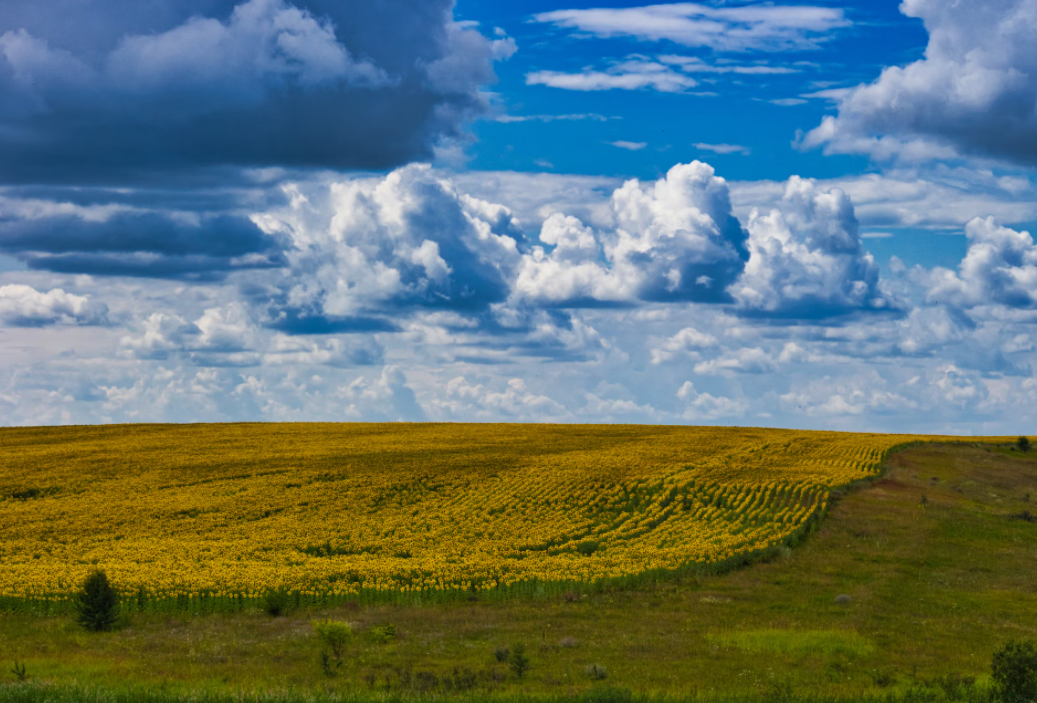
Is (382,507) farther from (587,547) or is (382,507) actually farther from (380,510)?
(587,547)

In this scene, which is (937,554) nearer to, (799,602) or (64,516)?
(799,602)

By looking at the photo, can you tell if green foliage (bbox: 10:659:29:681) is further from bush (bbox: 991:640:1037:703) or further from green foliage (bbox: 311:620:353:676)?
bush (bbox: 991:640:1037:703)

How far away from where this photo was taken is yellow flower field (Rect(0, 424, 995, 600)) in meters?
34.0

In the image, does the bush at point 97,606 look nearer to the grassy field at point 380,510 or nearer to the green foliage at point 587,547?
the grassy field at point 380,510

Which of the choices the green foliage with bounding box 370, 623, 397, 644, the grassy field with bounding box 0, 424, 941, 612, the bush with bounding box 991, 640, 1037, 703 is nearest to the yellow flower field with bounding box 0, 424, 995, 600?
the grassy field with bounding box 0, 424, 941, 612

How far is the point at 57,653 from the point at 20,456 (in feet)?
157

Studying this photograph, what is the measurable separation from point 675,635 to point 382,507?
1076 inches

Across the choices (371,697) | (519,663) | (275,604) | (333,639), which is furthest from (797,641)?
(275,604)

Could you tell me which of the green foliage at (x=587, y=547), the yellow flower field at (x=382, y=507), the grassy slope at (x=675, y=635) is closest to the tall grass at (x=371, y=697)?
the grassy slope at (x=675, y=635)

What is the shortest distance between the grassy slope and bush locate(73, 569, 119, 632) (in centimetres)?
69

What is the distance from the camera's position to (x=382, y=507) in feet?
167

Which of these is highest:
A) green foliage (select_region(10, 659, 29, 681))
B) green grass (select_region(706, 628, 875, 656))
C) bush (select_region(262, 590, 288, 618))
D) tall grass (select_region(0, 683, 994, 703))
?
tall grass (select_region(0, 683, 994, 703))

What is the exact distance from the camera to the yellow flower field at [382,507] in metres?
34.0

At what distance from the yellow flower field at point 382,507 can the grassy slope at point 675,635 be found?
279 centimetres
